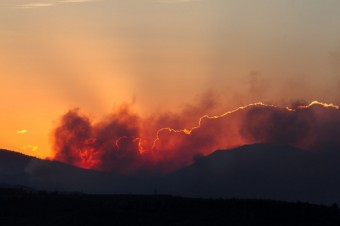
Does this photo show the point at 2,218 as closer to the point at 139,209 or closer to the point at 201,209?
the point at 139,209

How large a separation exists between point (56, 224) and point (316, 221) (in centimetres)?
3037

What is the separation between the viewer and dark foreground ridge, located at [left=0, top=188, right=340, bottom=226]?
3937 inches

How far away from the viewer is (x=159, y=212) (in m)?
105

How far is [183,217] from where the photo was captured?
102 metres

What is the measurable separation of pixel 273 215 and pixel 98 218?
20.6 meters

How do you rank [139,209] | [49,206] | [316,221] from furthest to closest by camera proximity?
[49,206] < [139,209] < [316,221]

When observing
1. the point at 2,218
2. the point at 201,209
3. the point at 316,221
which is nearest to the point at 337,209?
the point at 316,221

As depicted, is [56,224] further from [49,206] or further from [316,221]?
[316,221]

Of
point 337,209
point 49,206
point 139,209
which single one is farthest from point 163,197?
point 337,209

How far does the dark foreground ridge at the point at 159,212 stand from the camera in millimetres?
100000

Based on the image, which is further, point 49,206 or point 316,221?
point 49,206

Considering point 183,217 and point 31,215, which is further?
point 31,215

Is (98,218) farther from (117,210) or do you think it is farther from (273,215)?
(273,215)

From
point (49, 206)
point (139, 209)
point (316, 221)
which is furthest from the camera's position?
point (49, 206)
